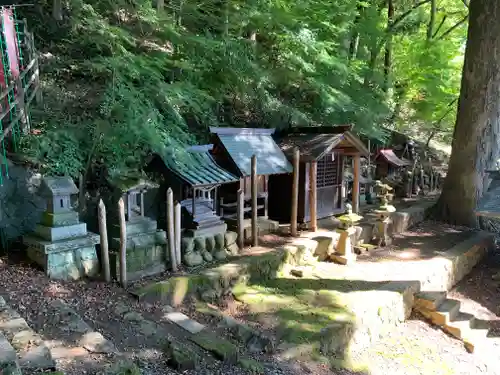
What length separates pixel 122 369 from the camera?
4.22 meters

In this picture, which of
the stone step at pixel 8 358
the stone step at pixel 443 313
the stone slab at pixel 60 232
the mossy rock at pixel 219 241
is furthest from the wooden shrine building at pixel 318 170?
the stone step at pixel 8 358

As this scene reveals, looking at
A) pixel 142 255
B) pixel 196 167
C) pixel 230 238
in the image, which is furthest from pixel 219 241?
pixel 142 255

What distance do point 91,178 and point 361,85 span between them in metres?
11.2

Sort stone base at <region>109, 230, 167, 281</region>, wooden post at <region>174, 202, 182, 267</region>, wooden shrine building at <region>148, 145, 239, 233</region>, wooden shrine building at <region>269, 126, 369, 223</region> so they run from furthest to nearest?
wooden shrine building at <region>269, 126, 369, 223</region>, wooden shrine building at <region>148, 145, 239, 233</region>, wooden post at <region>174, 202, 182, 267</region>, stone base at <region>109, 230, 167, 281</region>

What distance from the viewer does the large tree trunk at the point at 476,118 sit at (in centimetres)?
1311

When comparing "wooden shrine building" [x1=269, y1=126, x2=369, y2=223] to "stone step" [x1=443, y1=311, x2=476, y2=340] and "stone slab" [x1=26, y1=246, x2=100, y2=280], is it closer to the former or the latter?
"stone step" [x1=443, y1=311, x2=476, y2=340]

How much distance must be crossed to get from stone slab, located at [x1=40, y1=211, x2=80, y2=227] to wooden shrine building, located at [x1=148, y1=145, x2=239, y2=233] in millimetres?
2133

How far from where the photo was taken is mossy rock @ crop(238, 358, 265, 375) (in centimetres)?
535

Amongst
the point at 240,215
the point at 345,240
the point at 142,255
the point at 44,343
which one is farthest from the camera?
the point at 345,240

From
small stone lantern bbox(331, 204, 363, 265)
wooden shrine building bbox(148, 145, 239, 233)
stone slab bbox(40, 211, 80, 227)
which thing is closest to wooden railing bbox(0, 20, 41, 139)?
stone slab bbox(40, 211, 80, 227)

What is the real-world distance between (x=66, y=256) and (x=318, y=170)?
806cm

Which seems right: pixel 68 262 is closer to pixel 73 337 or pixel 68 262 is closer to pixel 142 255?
pixel 142 255

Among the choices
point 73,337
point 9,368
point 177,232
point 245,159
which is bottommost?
point 73,337

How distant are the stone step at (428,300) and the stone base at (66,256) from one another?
6.78m
